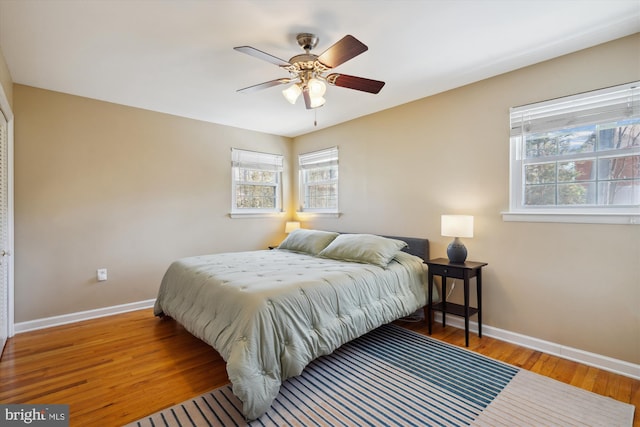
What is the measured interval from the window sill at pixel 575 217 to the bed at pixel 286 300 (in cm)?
93

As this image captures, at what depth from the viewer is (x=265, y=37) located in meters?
2.27

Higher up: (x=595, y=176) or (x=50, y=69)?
(x=50, y=69)

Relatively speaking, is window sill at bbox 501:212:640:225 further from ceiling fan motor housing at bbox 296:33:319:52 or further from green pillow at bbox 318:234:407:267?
ceiling fan motor housing at bbox 296:33:319:52

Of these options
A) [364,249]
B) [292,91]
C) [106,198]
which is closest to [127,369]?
[106,198]

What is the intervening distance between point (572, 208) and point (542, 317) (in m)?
0.97

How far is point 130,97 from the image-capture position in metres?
3.43

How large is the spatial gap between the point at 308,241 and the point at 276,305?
1827mm

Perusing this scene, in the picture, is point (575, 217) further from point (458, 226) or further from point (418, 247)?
point (418, 247)

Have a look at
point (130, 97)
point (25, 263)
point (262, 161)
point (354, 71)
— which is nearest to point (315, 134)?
point (262, 161)

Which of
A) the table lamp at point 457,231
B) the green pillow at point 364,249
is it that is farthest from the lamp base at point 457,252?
the green pillow at point 364,249

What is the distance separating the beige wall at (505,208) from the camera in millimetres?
2320

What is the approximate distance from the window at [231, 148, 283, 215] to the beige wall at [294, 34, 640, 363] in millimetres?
1610

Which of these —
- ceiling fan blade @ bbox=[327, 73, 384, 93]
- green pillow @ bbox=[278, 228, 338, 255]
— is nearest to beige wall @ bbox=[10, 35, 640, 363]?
green pillow @ bbox=[278, 228, 338, 255]

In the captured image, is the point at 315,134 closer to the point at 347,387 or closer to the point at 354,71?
the point at 354,71
